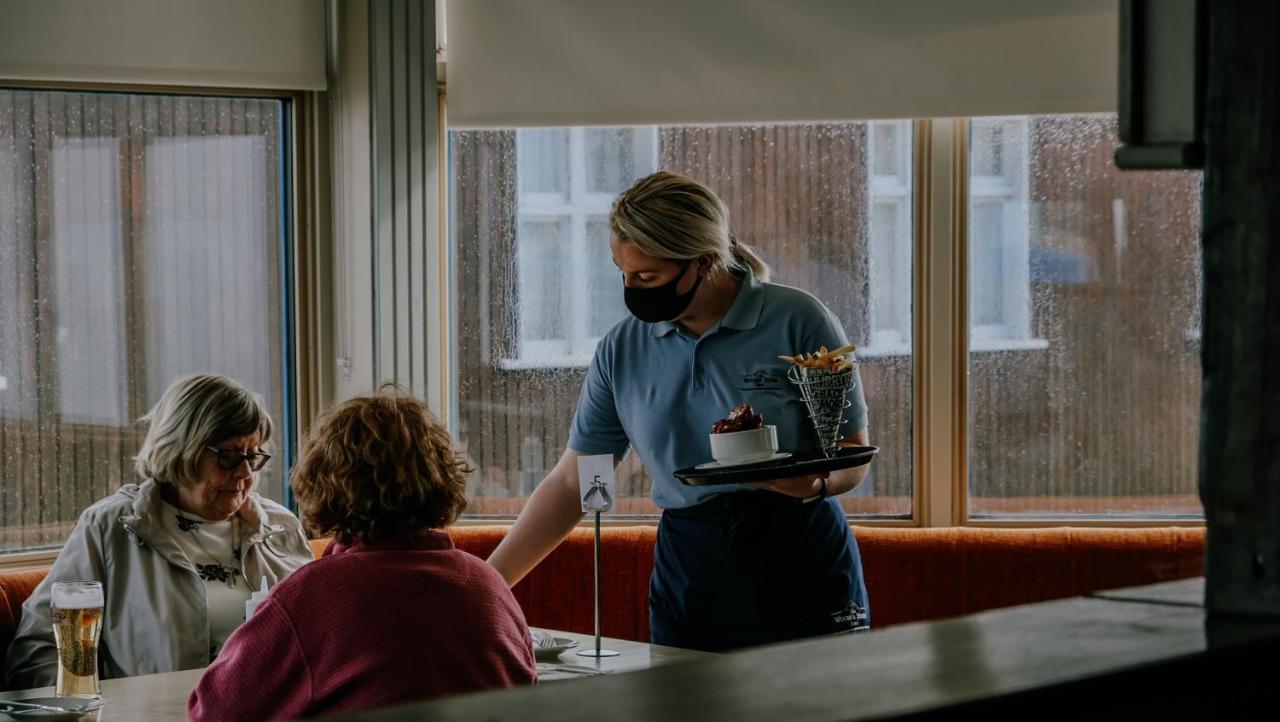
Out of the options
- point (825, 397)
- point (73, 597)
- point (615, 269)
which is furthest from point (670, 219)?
point (615, 269)

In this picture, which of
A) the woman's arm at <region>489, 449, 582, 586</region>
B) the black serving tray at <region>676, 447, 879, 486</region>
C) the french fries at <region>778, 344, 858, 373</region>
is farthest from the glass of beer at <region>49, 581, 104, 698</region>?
the french fries at <region>778, 344, 858, 373</region>

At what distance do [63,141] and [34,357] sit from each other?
2.03 feet

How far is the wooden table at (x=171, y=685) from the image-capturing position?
2.28 metres

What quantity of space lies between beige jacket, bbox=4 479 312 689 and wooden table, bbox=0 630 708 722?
198 millimetres

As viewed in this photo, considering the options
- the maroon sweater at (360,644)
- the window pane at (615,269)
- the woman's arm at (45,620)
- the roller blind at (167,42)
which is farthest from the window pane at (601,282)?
the maroon sweater at (360,644)

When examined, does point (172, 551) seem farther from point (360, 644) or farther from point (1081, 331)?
point (1081, 331)

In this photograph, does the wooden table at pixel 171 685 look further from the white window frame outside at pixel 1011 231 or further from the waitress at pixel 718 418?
the white window frame outside at pixel 1011 231

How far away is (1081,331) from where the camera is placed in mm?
4125

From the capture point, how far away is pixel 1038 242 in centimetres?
412

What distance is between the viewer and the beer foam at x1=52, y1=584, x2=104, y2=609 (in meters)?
2.30

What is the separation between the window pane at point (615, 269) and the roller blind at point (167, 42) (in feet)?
1.82

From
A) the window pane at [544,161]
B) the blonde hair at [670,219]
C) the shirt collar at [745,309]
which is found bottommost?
the shirt collar at [745,309]

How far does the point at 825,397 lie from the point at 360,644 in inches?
44.7

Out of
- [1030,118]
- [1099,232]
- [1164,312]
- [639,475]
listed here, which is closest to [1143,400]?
[1164,312]
